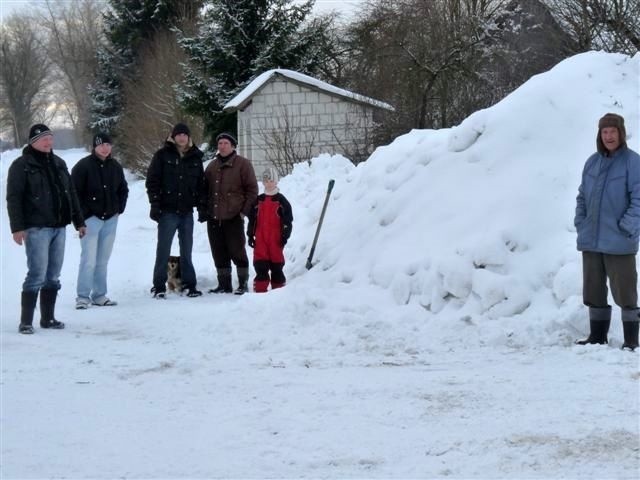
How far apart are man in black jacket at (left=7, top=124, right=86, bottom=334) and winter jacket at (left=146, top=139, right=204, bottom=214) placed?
1665mm

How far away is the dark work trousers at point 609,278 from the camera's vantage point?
6168 millimetres

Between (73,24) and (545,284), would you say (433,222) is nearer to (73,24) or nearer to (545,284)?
(545,284)

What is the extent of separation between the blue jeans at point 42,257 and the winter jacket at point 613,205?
186 inches

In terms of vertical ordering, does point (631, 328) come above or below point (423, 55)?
below

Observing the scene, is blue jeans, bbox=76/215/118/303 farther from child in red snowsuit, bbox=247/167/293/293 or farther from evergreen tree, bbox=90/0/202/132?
evergreen tree, bbox=90/0/202/132

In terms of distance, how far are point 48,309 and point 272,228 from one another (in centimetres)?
264

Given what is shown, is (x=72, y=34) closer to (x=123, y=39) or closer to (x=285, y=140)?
(x=123, y=39)

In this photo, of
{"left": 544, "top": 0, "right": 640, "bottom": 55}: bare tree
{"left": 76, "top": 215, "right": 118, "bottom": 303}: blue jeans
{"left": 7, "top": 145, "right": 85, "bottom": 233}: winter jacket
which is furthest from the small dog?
{"left": 544, "top": 0, "right": 640, "bottom": 55}: bare tree

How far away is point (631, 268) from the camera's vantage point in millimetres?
6180

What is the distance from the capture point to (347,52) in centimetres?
3341

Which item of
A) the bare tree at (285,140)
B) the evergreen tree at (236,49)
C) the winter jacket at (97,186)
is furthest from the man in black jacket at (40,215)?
the evergreen tree at (236,49)

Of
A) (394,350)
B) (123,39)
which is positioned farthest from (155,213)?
(123,39)

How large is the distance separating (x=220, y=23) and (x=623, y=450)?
79.8ft

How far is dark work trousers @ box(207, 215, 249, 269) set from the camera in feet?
32.8
